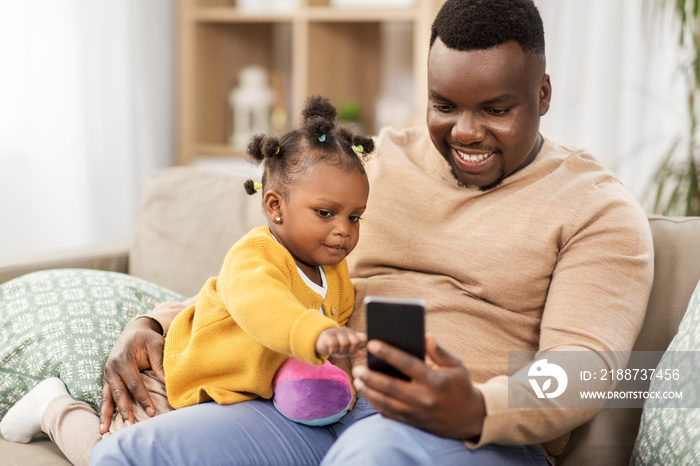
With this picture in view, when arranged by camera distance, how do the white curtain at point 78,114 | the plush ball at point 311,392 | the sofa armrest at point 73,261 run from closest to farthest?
the plush ball at point 311,392 < the sofa armrest at point 73,261 < the white curtain at point 78,114

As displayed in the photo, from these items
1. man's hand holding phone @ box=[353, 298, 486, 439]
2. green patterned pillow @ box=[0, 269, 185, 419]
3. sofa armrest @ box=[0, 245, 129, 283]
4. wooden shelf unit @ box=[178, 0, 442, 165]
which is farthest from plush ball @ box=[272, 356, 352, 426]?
wooden shelf unit @ box=[178, 0, 442, 165]

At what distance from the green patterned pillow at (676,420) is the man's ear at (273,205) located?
674 mm

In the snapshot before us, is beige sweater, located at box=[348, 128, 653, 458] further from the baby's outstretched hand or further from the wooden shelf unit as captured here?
the wooden shelf unit

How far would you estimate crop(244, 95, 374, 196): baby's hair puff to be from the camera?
115cm

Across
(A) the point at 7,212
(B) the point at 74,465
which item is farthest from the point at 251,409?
(A) the point at 7,212

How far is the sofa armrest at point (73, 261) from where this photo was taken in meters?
1.61

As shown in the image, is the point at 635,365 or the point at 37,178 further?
the point at 37,178

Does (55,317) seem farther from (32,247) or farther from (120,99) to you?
(120,99)

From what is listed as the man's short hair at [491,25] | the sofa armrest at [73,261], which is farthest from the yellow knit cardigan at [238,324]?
the sofa armrest at [73,261]

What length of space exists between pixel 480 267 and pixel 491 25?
408 millimetres

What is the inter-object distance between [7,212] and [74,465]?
56.4 inches

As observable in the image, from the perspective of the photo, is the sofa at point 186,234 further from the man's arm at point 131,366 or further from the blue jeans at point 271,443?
the blue jeans at point 271,443

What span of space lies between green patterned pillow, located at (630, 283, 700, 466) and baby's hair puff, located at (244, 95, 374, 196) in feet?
1.93

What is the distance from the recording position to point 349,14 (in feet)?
8.76
